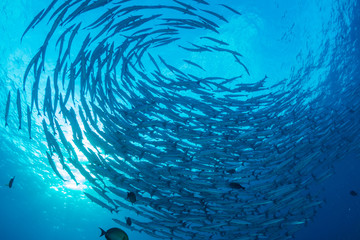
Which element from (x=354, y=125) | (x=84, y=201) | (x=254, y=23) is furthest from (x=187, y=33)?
(x=84, y=201)

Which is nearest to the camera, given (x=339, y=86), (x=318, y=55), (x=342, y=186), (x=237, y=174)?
(x=237, y=174)

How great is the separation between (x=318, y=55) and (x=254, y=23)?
14.8ft

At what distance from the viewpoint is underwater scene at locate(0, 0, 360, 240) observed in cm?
696

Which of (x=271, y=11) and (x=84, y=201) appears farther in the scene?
(x=84, y=201)

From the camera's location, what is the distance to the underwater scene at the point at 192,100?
6.96m

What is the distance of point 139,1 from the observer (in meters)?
9.59

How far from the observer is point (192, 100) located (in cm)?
809

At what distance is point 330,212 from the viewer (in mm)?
30703

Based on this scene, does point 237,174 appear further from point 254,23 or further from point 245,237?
point 254,23

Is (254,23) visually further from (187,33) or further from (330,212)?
(330,212)

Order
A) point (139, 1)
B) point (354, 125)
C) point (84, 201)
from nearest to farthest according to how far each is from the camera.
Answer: point (139, 1) < point (354, 125) < point (84, 201)

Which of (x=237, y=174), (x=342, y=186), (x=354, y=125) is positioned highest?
(x=342, y=186)

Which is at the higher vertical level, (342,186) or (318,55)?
(342,186)

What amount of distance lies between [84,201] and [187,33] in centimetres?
3045
